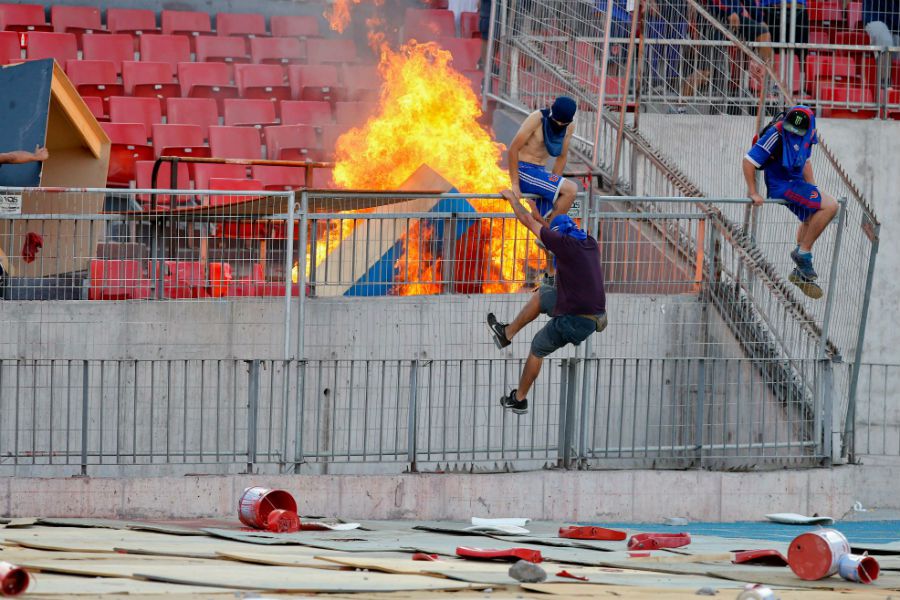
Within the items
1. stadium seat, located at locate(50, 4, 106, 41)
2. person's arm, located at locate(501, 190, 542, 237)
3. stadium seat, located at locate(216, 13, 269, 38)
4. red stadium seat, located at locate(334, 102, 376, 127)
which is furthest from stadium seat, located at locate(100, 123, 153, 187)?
person's arm, located at locate(501, 190, 542, 237)

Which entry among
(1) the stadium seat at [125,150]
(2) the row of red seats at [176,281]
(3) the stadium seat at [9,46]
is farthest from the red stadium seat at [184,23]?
(2) the row of red seats at [176,281]

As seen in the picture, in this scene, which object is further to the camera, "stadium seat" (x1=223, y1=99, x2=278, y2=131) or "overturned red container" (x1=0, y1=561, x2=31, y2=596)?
"stadium seat" (x1=223, y1=99, x2=278, y2=131)

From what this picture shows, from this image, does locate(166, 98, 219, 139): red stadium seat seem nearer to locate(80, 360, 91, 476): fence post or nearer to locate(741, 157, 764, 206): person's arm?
locate(80, 360, 91, 476): fence post

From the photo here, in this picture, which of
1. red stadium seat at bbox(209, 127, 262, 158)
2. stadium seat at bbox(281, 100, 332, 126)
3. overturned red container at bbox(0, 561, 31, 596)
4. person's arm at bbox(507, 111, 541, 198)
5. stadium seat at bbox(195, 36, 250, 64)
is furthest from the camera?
stadium seat at bbox(195, 36, 250, 64)

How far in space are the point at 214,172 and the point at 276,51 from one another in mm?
3140

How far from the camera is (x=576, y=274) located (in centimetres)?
1191

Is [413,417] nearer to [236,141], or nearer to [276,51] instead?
[236,141]

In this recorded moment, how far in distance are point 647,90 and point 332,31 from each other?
5.86m

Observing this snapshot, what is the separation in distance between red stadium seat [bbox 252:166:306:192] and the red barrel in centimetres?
1032

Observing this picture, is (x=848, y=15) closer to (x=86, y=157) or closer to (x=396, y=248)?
(x=396, y=248)

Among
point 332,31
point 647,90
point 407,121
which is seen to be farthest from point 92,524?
point 332,31

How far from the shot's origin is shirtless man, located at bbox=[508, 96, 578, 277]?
1309 centimetres

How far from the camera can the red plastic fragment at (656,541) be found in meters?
9.87

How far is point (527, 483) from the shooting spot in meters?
12.9
